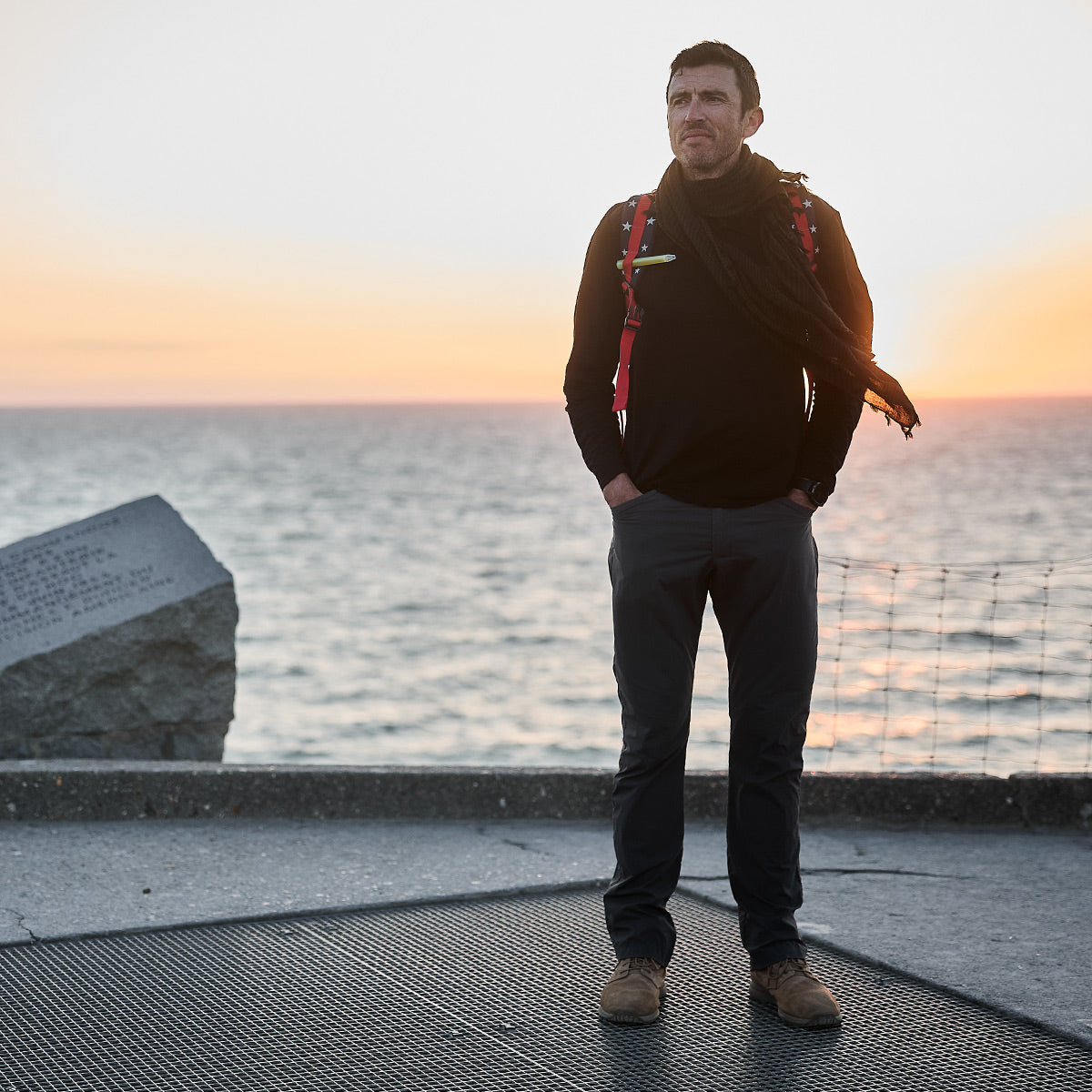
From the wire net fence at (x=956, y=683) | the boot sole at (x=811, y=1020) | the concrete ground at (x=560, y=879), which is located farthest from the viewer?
the wire net fence at (x=956, y=683)

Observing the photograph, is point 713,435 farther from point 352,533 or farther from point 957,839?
A: point 352,533

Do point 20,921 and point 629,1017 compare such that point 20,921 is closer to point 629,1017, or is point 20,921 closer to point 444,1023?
point 444,1023

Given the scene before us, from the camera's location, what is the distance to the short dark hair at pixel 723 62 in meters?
3.34

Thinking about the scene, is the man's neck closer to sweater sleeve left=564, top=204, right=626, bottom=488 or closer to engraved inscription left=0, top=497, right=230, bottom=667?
sweater sleeve left=564, top=204, right=626, bottom=488

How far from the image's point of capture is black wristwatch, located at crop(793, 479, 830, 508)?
11.1 feet

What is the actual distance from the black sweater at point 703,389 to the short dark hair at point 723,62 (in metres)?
0.29

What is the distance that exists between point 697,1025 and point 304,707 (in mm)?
16010

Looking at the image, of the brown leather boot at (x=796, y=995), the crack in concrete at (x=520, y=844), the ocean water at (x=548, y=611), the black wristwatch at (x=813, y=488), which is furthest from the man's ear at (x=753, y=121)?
the ocean water at (x=548, y=611)

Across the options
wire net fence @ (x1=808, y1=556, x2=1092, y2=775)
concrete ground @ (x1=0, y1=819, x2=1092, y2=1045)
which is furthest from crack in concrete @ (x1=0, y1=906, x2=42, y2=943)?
wire net fence @ (x1=808, y1=556, x2=1092, y2=775)

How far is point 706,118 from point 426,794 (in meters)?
2.79

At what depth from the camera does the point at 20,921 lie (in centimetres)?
396

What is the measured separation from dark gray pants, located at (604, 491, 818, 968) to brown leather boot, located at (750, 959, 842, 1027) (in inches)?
1.3

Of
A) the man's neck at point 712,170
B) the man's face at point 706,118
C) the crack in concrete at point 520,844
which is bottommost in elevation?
the crack in concrete at point 520,844

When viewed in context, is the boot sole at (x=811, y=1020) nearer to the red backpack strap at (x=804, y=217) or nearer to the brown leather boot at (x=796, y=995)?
the brown leather boot at (x=796, y=995)
